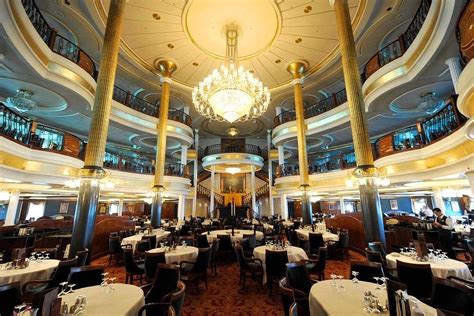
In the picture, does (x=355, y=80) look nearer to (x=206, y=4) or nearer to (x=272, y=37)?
(x=272, y=37)

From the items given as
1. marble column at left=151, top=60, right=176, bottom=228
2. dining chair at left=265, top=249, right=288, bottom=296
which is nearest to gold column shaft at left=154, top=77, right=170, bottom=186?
marble column at left=151, top=60, right=176, bottom=228

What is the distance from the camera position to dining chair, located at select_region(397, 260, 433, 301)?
2821 mm

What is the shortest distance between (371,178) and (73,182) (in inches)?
311

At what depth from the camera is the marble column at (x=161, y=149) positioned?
29.2ft

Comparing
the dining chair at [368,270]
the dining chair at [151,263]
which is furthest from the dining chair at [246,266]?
the dining chair at [368,270]

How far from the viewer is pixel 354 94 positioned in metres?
5.42

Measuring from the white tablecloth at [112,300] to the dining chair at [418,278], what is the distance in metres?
3.36

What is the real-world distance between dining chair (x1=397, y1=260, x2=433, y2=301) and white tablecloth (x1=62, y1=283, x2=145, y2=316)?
3.36 m

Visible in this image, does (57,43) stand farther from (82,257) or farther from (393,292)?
(393,292)

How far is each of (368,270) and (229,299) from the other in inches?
93.4

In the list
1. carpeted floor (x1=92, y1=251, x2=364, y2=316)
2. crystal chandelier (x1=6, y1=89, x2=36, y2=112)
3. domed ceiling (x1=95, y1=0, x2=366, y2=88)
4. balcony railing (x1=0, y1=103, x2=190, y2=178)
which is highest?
domed ceiling (x1=95, y1=0, x2=366, y2=88)

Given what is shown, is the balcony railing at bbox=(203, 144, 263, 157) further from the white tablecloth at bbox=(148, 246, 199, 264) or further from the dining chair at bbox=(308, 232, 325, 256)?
the white tablecloth at bbox=(148, 246, 199, 264)

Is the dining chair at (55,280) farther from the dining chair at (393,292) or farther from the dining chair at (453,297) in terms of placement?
the dining chair at (453,297)

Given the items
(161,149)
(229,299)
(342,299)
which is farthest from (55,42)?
(342,299)
